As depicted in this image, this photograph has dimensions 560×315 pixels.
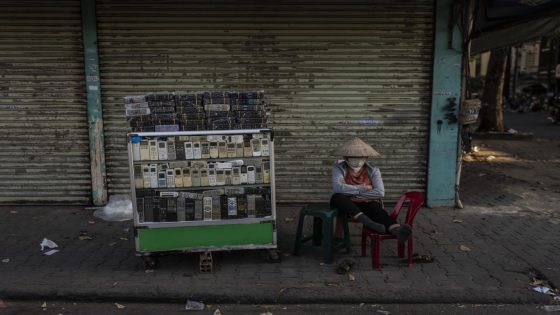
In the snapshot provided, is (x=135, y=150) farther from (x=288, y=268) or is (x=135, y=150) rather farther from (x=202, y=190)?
(x=288, y=268)

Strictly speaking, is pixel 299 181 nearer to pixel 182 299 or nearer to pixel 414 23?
pixel 414 23

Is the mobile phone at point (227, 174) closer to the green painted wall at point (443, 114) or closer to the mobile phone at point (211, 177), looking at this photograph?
the mobile phone at point (211, 177)

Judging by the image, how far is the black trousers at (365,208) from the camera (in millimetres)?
4879

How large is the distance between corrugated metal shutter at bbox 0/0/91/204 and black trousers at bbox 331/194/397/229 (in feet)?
12.9

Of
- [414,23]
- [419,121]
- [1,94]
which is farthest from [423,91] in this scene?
[1,94]

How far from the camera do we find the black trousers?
488 centimetres

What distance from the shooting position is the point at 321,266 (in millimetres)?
4984

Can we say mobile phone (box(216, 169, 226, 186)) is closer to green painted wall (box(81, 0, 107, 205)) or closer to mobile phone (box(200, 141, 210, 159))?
mobile phone (box(200, 141, 210, 159))

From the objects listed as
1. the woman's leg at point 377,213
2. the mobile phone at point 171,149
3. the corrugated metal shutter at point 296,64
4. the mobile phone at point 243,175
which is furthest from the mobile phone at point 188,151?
the corrugated metal shutter at point 296,64

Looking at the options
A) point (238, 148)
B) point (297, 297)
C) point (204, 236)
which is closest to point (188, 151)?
point (238, 148)

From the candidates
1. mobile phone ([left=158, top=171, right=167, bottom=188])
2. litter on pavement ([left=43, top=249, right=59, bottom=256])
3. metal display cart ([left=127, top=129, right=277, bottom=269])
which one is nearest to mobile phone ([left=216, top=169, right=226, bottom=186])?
metal display cart ([left=127, top=129, right=277, bottom=269])

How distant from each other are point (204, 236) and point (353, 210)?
1.47 metres

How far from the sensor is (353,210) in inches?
192

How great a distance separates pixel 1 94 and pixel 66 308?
157 inches
